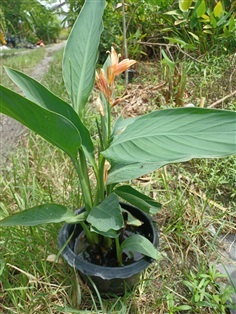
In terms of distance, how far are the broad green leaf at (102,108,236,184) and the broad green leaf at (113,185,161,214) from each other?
17 centimetres

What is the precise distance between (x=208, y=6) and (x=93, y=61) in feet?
6.30

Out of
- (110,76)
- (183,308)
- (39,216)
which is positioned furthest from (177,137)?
(183,308)

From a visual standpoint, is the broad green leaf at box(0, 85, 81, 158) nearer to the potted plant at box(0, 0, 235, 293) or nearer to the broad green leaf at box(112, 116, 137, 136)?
the potted plant at box(0, 0, 235, 293)

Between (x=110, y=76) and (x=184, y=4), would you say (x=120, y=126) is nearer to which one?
(x=110, y=76)

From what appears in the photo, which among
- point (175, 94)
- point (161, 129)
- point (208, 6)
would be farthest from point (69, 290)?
point (208, 6)

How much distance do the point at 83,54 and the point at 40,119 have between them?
0.27 metres

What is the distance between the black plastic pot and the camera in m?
0.61

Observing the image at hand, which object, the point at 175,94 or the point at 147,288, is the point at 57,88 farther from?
the point at 147,288

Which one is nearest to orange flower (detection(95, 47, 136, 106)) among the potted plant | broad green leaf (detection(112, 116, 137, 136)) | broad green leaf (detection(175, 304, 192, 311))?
the potted plant

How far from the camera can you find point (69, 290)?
2.39ft

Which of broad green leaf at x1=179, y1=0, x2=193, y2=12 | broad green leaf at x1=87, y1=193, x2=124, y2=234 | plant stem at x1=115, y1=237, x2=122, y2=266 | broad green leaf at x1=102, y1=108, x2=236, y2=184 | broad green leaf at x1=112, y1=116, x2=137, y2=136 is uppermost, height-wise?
broad green leaf at x1=179, y1=0, x2=193, y2=12

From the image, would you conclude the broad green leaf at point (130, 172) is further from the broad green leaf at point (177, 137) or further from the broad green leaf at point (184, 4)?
the broad green leaf at point (184, 4)

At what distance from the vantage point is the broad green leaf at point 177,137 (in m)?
0.39

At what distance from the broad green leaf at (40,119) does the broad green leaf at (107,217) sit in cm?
14
